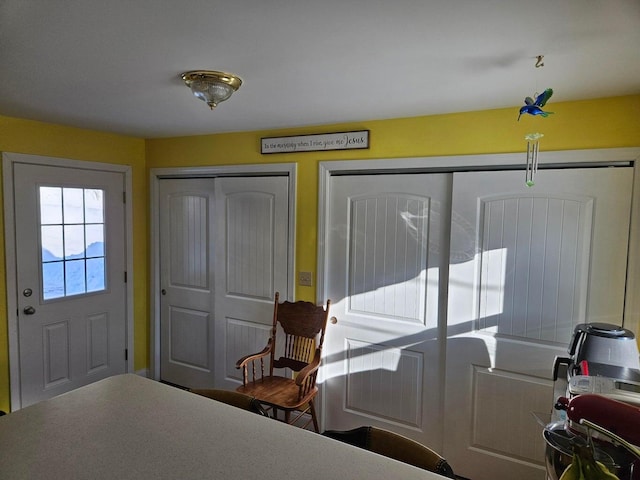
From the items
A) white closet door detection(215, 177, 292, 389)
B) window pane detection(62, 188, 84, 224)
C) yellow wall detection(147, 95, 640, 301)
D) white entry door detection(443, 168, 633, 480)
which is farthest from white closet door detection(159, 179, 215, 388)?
white entry door detection(443, 168, 633, 480)

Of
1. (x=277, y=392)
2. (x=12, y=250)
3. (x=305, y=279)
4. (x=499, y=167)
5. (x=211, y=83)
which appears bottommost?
(x=277, y=392)

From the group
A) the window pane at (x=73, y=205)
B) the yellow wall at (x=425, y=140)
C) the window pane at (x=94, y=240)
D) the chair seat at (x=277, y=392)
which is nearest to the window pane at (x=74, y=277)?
the window pane at (x=94, y=240)

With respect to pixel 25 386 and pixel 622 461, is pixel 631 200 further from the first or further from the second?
pixel 25 386

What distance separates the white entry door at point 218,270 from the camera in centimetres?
307

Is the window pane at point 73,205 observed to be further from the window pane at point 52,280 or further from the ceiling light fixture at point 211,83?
the ceiling light fixture at point 211,83

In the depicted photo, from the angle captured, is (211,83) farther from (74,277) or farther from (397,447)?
(74,277)

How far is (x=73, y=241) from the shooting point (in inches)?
123

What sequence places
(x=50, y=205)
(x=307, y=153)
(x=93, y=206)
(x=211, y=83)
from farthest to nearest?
(x=93, y=206), (x=50, y=205), (x=307, y=153), (x=211, y=83)

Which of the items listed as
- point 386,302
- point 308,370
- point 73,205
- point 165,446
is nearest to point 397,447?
point 165,446

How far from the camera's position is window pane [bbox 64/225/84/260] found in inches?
122

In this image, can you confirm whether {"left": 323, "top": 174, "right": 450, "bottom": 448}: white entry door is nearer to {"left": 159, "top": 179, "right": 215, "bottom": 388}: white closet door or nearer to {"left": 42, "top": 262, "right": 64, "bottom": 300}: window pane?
{"left": 159, "top": 179, "right": 215, "bottom": 388}: white closet door

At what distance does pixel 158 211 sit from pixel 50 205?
2.73 ft

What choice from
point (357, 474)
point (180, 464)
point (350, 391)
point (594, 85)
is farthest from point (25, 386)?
point (594, 85)

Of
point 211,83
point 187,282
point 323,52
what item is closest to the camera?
point 323,52
